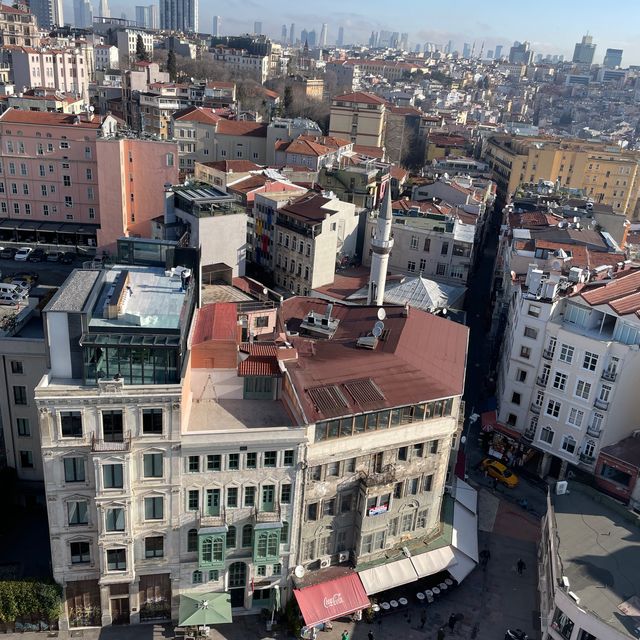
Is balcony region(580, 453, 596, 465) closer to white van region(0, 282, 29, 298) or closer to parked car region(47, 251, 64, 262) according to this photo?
white van region(0, 282, 29, 298)

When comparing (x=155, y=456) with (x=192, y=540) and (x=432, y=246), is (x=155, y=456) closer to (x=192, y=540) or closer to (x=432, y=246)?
(x=192, y=540)

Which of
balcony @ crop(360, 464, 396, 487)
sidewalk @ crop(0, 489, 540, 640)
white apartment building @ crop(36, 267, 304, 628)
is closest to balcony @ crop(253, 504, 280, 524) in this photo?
white apartment building @ crop(36, 267, 304, 628)

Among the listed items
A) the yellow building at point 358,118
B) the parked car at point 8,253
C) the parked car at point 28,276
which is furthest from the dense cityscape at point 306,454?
the yellow building at point 358,118

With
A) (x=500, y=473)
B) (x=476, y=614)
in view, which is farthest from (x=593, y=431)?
(x=476, y=614)

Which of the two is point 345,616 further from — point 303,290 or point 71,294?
point 303,290

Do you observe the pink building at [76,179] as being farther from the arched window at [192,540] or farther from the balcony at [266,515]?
the balcony at [266,515]

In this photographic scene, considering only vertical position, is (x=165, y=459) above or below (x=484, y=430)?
above

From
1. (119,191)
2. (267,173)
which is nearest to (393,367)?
(119,191)
